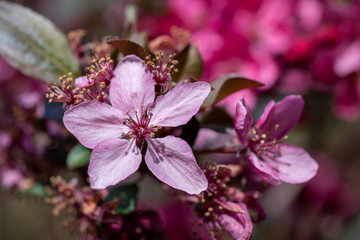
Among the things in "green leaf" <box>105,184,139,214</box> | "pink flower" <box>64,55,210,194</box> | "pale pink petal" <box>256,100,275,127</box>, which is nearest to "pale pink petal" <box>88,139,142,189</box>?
"pink flower" <box>64,55,210,194</box>

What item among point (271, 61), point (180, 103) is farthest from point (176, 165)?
point (271, 61)

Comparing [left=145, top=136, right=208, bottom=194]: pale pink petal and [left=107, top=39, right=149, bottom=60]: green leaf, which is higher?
[left=107, top=39, right=149, bottom=60]: green leaf

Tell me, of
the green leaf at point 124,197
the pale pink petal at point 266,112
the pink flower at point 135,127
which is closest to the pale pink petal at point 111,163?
the pink flower at point 135,127

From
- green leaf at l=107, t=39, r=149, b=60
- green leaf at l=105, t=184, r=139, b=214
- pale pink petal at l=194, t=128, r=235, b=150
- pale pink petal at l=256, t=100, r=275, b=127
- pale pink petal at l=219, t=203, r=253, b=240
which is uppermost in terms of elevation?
green leaf at l=107, t=39, r=149, b=60

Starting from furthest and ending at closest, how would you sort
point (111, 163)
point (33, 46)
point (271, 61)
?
point (271, 61), point (33, 46), point (111, 163)

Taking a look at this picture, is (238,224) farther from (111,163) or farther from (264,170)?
(111,163)

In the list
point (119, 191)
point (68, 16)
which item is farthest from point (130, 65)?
point (68, 16)

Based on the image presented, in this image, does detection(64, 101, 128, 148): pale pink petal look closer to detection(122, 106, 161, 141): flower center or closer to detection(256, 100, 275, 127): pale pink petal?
detection(122, 106, 161, 141): flower center
